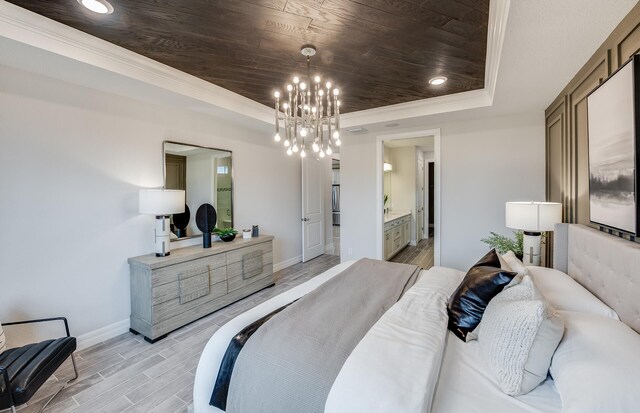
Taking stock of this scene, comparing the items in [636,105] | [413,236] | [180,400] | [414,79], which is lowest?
[180,400]

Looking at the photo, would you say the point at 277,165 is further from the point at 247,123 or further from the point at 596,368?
the point at 596,368

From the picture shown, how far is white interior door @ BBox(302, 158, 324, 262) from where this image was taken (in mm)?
5227

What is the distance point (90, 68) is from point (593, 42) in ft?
11.8

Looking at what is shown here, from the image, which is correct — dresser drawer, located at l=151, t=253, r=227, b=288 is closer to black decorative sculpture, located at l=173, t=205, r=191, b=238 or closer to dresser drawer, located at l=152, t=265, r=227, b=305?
dresser drawer, located at l=152, t=265, r=227, b=305

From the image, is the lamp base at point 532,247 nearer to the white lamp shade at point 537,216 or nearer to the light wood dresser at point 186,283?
the white lamp shade at point 537,216

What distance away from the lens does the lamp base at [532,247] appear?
98.4 inches

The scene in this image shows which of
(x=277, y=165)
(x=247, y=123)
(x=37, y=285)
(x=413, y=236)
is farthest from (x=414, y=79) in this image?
(x=413, y=236)

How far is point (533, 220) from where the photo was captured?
7.70 ft

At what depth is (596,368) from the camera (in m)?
0.94

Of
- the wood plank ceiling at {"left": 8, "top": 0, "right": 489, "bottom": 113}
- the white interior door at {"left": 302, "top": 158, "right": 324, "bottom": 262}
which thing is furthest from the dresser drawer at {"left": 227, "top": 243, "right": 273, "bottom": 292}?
the wood plank ceiling at {"left": 8, "top": 0, "right": 489, "bottom": 113}

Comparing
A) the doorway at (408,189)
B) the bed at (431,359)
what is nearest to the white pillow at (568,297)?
the bed at (431,359)

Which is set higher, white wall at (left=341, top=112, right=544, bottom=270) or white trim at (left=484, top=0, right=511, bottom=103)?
white trim at (left=484, top=0, right=511, bottom=103)

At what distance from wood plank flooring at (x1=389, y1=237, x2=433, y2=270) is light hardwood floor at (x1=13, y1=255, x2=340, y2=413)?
3695 mm

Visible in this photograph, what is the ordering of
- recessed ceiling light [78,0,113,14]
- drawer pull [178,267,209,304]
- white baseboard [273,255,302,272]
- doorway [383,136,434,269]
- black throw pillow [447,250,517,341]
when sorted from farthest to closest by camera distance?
1. doorway [383,136,434,269]
2. white baseboard [273,255,302,272]
3. drawer pull [178,267,209,304]
4. recessed ceiling light [78,0,113,14]
5. black throw pillow [447,250,517,341]
